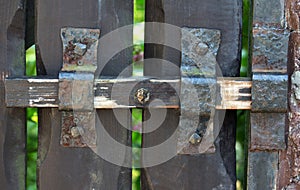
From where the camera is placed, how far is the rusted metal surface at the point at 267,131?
3.36 feet

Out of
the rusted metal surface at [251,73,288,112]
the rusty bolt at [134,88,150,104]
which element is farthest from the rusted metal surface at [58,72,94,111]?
the rusted metal surface at [251,73,288,112]

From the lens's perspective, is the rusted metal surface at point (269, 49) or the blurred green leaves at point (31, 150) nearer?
the rusted metal surface at point (269, 49)

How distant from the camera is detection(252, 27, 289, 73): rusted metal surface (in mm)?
1021

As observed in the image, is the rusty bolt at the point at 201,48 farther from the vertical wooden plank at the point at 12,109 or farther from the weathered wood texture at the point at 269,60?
the vertical wooden plank at the point at 12,109

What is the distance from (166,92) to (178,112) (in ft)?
0.21

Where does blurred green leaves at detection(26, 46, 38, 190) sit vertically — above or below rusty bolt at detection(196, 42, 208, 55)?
below

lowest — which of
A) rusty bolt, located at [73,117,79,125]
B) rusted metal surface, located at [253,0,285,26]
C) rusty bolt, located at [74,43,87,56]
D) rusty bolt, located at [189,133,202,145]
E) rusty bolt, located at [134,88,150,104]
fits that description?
rusty bolt, located at [189,133,202,145]

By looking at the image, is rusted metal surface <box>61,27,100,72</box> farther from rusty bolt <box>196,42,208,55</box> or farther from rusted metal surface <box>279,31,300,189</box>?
rusted metal surface <box>279,31,300,189</box>

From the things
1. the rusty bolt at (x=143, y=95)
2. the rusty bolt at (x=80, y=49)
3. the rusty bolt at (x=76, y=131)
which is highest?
the rusty bolt at (x=80, y=49)

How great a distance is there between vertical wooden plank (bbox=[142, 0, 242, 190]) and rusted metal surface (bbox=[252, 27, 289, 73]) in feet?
0.18

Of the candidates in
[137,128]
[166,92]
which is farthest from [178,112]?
[137,128]

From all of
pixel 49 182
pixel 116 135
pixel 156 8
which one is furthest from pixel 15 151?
pixel 156 8

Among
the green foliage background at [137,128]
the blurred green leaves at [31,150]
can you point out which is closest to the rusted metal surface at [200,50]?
the green foliage background at [137,128]

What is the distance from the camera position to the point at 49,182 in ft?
3.49
